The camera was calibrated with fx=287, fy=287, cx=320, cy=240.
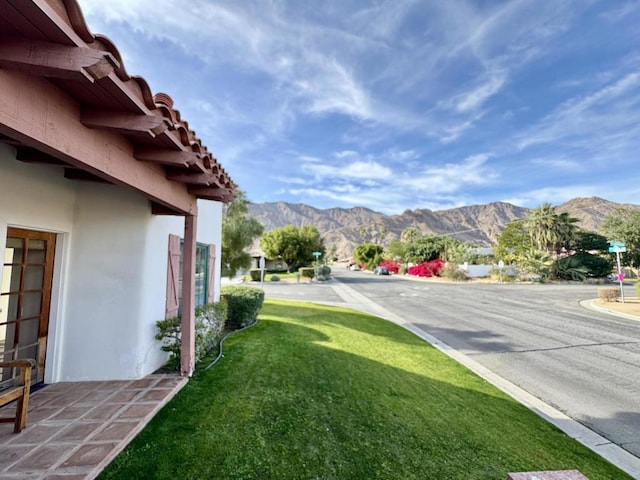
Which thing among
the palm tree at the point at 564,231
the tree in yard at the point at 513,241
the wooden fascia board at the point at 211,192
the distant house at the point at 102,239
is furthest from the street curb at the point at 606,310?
the palm tree at the point at 564,231

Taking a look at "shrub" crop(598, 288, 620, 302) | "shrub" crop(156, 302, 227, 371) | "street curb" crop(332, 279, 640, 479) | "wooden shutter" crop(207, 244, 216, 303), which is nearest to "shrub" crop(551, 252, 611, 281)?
"shrub" crop(598, 288, 620, 302)

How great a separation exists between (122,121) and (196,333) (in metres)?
3.46

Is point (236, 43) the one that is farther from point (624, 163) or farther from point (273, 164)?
point (624, 163)

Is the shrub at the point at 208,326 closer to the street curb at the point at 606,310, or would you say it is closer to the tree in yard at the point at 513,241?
the street curb at the point at 606,310

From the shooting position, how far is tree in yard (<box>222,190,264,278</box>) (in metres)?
13.5

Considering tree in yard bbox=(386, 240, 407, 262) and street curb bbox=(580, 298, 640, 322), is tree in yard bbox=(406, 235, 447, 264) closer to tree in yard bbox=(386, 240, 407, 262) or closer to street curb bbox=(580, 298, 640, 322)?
tree in yard bbox=(386, 240, 407, 262)

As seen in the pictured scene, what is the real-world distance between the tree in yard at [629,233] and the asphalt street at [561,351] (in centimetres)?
2880

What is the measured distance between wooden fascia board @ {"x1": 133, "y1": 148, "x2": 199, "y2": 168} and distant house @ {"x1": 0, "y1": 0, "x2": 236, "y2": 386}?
0.04 ft

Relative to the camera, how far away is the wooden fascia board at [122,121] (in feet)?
5.95

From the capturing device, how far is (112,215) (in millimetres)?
3982

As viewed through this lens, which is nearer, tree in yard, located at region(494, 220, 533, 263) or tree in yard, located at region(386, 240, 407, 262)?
tree in yard, located at region(494, 220, 533, 263)

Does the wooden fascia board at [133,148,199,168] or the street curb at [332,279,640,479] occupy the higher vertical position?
the wooden fascia board at [133,148,199,168]

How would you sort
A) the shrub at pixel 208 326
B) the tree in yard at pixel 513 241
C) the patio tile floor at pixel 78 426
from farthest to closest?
the tree in yard at pixel 513 241
the shrub at pixel 208 326
the patio tile floor at pixel 78 426

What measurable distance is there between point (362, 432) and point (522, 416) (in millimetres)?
2295
